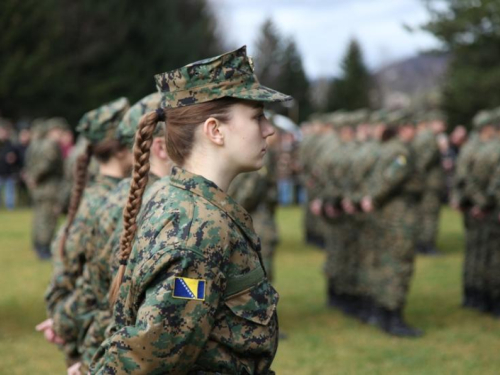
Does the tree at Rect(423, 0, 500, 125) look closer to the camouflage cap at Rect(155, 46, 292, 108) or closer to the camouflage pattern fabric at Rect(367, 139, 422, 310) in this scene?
the camouflage pattern fabric at Rect(367, 139, 422, 310)

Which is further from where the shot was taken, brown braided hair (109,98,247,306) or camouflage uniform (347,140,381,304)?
camouflage uniform (347,140,381,304)

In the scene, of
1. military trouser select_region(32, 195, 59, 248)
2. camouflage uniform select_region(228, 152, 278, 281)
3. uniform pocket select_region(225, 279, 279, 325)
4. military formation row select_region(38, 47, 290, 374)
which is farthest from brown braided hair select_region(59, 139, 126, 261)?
military trouser select_region(32, 195, 59, 248)

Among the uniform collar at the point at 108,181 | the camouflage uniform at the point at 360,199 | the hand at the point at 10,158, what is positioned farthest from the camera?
the hand at the point at 10,158

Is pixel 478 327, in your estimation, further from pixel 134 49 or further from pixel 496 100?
pixel 134 49

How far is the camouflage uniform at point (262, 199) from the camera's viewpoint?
8.12 meters

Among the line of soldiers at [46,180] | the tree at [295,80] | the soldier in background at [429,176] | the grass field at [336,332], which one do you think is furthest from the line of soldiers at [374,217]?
the tree at [295,80]

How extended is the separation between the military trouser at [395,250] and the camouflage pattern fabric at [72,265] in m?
4.73

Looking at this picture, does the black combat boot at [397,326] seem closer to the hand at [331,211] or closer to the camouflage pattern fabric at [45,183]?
the hand at [331,211]

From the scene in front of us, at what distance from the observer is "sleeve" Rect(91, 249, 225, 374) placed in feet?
7.97

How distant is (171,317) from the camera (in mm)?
2434

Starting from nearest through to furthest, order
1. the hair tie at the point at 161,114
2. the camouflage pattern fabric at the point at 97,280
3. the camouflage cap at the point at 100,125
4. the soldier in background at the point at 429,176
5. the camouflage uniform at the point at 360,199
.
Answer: the hair tie at the point at 161,114 → the camouflage pattern fabric at the point at 97,280 → the camouflage cap at the point at 100,125 → the camouflage uniform at the point at 360,199 → the soldier in background at the point at 429,176

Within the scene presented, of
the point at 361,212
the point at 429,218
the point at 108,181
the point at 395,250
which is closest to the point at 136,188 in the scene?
the point at 108,181

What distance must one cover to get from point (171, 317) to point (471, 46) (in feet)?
65.5

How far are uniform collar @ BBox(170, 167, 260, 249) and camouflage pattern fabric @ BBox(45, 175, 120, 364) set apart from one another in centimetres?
145
